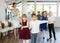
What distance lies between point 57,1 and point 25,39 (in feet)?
34.2

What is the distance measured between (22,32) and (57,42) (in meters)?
2.44

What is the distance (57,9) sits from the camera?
16047 mm

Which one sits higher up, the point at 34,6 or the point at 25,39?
the point at 34,6

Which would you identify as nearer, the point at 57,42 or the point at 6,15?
the point at 57,42

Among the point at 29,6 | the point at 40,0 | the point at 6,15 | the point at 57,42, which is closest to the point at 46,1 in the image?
the point at 40,0

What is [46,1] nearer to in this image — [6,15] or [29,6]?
[29,6]

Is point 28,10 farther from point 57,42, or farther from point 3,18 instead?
point 57,42

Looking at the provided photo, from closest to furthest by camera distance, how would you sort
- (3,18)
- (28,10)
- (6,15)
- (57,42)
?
1. (57,42)
2. (3,18)
3. (6,15)
4. (28,10)

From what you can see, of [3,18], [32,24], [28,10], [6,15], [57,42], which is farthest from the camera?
[28,10]

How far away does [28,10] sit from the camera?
51.3 feet

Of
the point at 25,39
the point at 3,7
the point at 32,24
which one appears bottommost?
the point at 25,39

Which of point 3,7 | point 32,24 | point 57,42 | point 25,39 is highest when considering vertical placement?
point 3,7

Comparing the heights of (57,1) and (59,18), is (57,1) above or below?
above

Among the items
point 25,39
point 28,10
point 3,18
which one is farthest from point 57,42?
point 28,10
